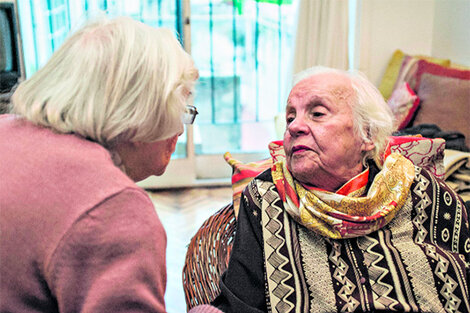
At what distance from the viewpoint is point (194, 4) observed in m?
5.16

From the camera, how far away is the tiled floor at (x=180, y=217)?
8.31 feet

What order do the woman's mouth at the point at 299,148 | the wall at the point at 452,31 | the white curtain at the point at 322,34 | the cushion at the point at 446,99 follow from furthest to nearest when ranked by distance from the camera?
the white curtain at the point at 322,34
the wall at the point at 452,31
the cushion at the point at 446,99
the woman's mouth at the point at 299,148

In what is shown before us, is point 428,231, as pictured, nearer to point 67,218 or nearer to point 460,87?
point 67,218

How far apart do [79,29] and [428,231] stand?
1131 mm

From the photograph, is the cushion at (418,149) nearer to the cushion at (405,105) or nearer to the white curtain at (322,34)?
the cushion at (405,105)

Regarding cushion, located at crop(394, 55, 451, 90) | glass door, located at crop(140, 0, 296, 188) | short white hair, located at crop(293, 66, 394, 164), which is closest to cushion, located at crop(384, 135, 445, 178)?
short white hair, located at crop(293, 66, 394, 164)

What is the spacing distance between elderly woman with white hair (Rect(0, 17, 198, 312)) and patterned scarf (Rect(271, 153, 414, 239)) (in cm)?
61

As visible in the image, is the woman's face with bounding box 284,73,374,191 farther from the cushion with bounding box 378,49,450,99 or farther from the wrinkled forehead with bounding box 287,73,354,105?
the cushion with bounding box 378,49,450,99

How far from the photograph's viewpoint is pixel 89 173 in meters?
0.78

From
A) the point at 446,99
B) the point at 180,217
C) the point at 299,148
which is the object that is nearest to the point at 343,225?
the point at 299,148

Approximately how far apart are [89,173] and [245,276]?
29.1 inches

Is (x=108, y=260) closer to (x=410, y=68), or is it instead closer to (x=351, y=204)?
(x=351, y=204)

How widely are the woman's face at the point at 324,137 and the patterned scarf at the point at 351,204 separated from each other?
0.07 metres

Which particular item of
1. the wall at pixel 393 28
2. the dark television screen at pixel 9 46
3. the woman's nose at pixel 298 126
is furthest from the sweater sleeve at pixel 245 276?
the wall at pixel 393 28
